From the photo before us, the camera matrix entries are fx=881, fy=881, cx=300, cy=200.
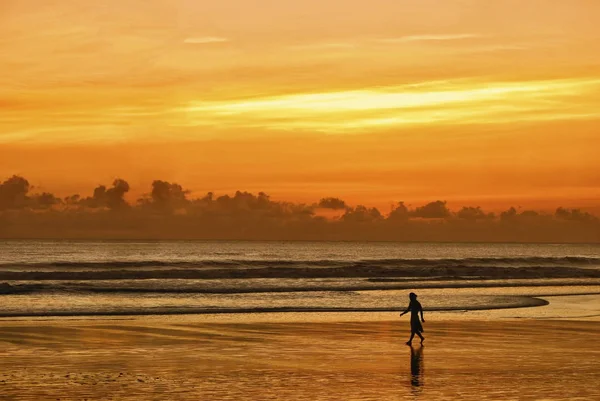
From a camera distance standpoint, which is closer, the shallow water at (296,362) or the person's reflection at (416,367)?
the shallow water at (296,362)

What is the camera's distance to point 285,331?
28141mm

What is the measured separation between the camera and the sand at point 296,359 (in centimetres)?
1726

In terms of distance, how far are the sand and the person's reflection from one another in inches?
1.0

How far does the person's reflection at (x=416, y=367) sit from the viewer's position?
18.2 m

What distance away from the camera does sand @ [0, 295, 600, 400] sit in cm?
1726

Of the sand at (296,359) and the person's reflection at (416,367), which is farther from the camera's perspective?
the person's reflection at (416,367)

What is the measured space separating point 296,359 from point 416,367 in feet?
9.96

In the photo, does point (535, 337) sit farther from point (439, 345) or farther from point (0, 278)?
point (0, 278)

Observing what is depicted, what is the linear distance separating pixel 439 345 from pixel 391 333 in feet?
10.9

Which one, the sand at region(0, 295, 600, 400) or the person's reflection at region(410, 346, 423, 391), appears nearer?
the sand at region(0, 295, 600, 400)

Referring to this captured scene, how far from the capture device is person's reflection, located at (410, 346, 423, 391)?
715 inches

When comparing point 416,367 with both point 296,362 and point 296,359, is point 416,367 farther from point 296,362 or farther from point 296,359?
point 296,359

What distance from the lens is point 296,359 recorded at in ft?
70.8

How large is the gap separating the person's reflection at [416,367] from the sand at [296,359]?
3 centimetres
